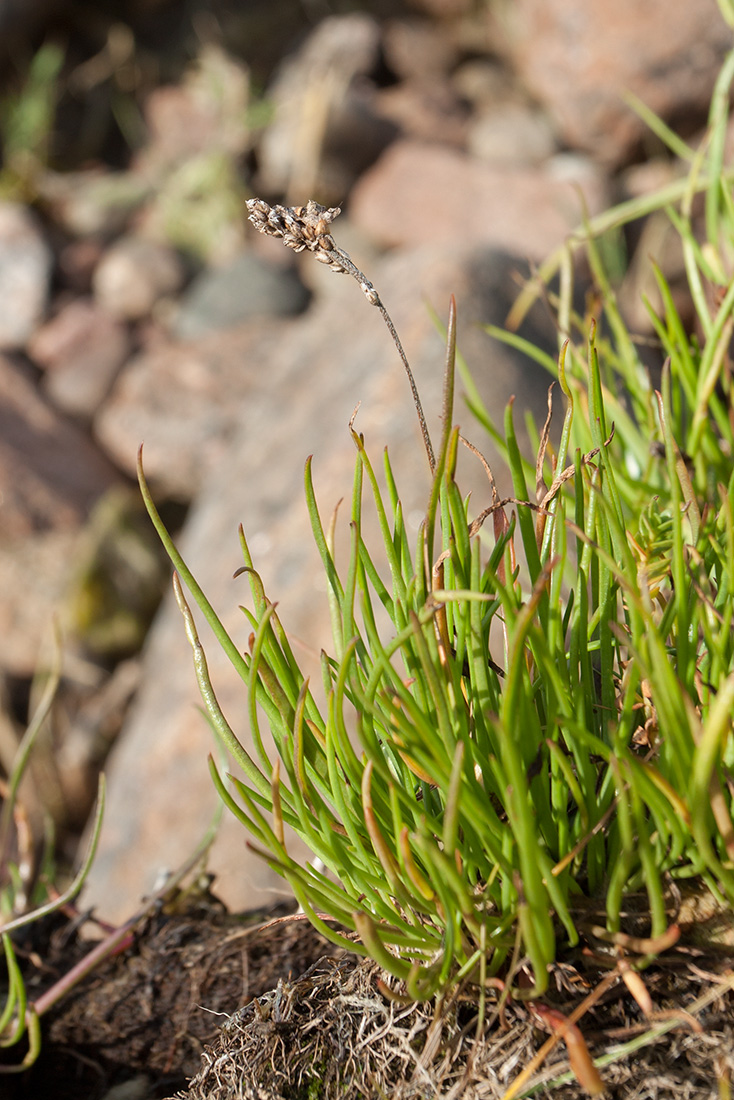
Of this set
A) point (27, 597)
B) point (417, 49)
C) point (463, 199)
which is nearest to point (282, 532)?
point (27, 597)

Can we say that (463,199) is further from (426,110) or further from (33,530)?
(33,530)

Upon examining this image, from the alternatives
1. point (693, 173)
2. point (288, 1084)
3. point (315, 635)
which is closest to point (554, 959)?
point (288, 1084)

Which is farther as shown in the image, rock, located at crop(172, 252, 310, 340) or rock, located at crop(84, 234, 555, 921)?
rock, located at crop(172, 252, 310, 340)

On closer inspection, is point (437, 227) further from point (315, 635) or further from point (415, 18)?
point (315, 635)

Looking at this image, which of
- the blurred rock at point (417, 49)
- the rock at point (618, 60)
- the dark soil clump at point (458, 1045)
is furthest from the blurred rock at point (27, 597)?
the blurred rock at point (417, 49)

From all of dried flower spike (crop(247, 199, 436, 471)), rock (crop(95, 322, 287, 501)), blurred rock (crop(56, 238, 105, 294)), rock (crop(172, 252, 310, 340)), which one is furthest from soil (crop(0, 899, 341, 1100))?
blurred rock (crop(56, 238, 105, 294))

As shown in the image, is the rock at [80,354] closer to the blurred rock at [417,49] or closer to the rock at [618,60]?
the blurred rock at [417,49]

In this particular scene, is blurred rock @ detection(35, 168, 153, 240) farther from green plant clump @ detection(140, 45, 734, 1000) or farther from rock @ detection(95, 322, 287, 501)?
green plant clump @ detection(140, 45, 734, 1000)
